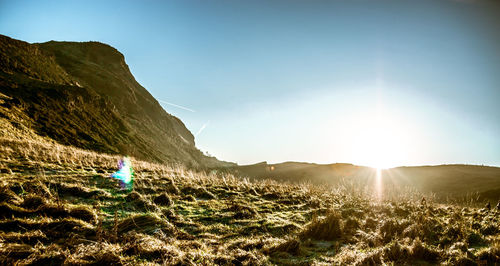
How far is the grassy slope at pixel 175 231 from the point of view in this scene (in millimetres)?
3769

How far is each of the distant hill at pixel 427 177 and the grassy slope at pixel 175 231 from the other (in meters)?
16.2

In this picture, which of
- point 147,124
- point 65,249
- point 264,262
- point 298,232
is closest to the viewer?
point 65,249

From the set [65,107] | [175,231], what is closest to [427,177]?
[175,231]

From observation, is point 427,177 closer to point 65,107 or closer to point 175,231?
point 175,231

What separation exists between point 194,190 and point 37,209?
5967mm

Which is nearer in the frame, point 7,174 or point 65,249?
point 65,249

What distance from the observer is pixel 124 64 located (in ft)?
273

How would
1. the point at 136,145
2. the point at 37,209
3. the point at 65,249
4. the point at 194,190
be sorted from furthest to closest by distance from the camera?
the point at 136,145 < the point at 194,190 < the point at 37,209 < the point at 65,249

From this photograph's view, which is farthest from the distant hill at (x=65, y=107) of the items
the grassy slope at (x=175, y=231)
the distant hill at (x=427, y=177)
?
the distant hill at (x=427, y=177)

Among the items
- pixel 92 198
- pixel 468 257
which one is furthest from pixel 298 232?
pixel 92 198

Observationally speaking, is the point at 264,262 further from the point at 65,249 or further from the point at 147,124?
the point at 147,124

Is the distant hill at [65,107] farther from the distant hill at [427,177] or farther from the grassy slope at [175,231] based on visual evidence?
the distant hill at [427,177]

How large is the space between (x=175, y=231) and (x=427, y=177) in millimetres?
57420

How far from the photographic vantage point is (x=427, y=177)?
1816 inches
